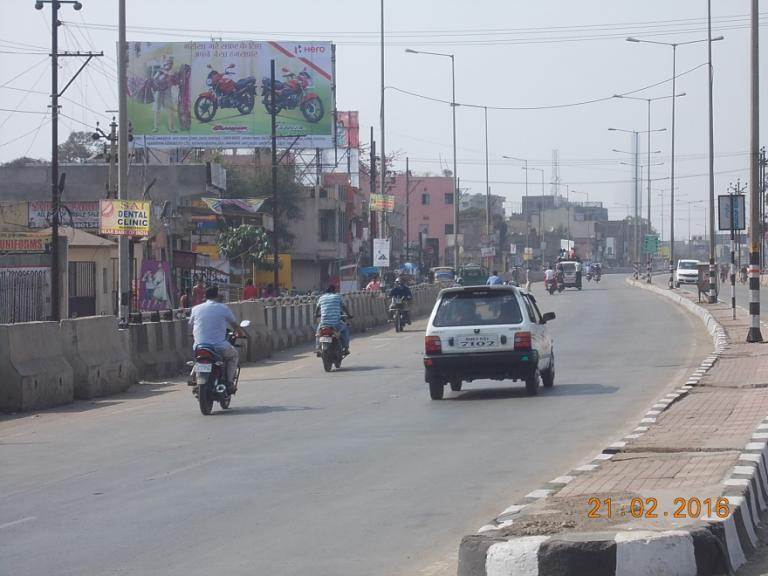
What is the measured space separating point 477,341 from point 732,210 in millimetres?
13191

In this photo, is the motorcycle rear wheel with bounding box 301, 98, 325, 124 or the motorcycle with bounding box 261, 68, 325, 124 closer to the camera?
the motorcycle with bounding box 261, 68, 325, 124

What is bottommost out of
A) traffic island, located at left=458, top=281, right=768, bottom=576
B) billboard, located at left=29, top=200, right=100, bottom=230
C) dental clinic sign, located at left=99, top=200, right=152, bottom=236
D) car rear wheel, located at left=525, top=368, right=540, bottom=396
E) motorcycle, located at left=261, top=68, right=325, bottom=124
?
car rear wheel, located at left=525, top=368, right=540, bottom=396

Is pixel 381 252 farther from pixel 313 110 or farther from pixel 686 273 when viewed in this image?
pixel 686 273

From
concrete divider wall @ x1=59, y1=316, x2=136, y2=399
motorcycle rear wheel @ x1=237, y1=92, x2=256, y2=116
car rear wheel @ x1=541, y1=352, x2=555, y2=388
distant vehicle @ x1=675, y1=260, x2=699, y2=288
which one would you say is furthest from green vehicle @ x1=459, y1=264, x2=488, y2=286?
car rear wheel @ x1=541, y1=352, x2=555, y2=388

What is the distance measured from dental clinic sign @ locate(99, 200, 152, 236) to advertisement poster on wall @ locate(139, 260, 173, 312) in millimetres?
7910

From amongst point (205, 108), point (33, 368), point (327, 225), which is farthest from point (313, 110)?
point (33, 368)

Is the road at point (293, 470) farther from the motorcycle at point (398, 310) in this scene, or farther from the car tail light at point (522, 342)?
the motorcycle at point (398, 310)

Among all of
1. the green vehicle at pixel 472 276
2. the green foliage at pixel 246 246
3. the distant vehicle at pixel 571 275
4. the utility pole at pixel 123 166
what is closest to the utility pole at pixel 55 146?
the utility pole at pixel 123 166

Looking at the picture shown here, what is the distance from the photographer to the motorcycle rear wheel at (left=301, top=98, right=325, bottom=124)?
2327 inches

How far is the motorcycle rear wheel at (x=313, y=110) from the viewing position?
59.1 meters

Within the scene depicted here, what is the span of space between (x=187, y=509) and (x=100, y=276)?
3323 centimetres

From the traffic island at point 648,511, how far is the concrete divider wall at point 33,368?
9585 mm
